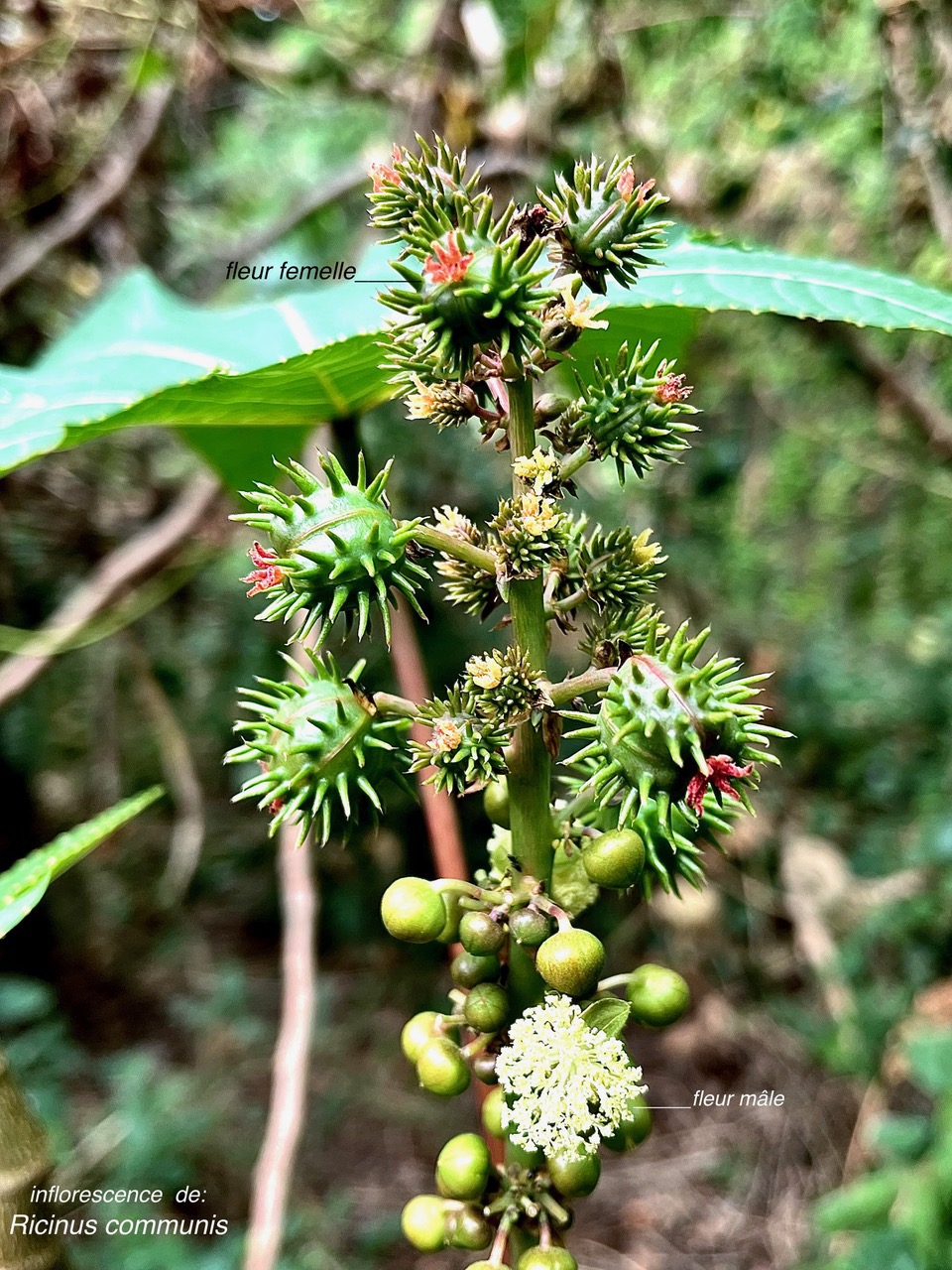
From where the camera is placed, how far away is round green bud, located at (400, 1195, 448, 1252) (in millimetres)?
929

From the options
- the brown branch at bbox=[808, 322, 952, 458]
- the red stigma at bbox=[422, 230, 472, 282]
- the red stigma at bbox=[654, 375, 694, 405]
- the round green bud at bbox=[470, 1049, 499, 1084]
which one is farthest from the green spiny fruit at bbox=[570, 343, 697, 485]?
Result: the brown branch at bbox=[808, 322, 952, 458]

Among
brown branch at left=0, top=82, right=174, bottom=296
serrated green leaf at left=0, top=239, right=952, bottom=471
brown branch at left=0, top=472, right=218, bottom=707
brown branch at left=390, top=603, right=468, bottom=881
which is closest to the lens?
serrated green leaf at left=0, top=239, right=952, bottom=471

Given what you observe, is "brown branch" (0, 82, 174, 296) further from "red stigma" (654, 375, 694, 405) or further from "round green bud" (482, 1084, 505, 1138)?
"round green bud" (482, 1084, 505, 1138)

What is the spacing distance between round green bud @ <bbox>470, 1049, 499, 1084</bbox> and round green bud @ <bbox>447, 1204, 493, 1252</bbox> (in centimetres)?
13

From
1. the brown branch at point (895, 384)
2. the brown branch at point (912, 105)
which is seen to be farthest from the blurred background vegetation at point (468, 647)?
the brown branch at point (912, 105)

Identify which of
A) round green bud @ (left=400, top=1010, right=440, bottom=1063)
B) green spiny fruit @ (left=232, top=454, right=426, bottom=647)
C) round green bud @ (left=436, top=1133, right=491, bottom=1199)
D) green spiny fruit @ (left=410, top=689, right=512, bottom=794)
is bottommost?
round green bud @ (left=436, top=1133, right=491, bottom=1199)

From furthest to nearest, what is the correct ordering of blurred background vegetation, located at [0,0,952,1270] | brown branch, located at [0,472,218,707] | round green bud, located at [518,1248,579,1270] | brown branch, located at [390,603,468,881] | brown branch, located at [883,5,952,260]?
blurred background vegetation, located at [0,0,952,1270] → brown branch, located at [0,472,218,707] → brown branch, located at [883,5,952,260] → brown branch, located at [390,603,468,881] → round green bud, located at [518,1248,579,1270]

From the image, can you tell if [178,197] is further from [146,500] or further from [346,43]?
[146,500]

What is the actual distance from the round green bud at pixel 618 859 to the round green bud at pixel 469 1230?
0.39 m

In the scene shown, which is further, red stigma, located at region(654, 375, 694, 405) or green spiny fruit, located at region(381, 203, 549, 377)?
red stigma, located at region(654, 375, 694, 405)

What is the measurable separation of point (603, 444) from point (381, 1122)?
3634 millimetres

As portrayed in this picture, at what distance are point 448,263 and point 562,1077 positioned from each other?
0.67 meters

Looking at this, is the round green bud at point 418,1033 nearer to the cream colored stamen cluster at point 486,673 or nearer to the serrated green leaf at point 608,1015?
the serrated green leaf at point 608,1015

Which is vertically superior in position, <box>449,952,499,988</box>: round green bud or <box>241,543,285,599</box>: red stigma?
<box>241,543,285,599</box>: red stigma
